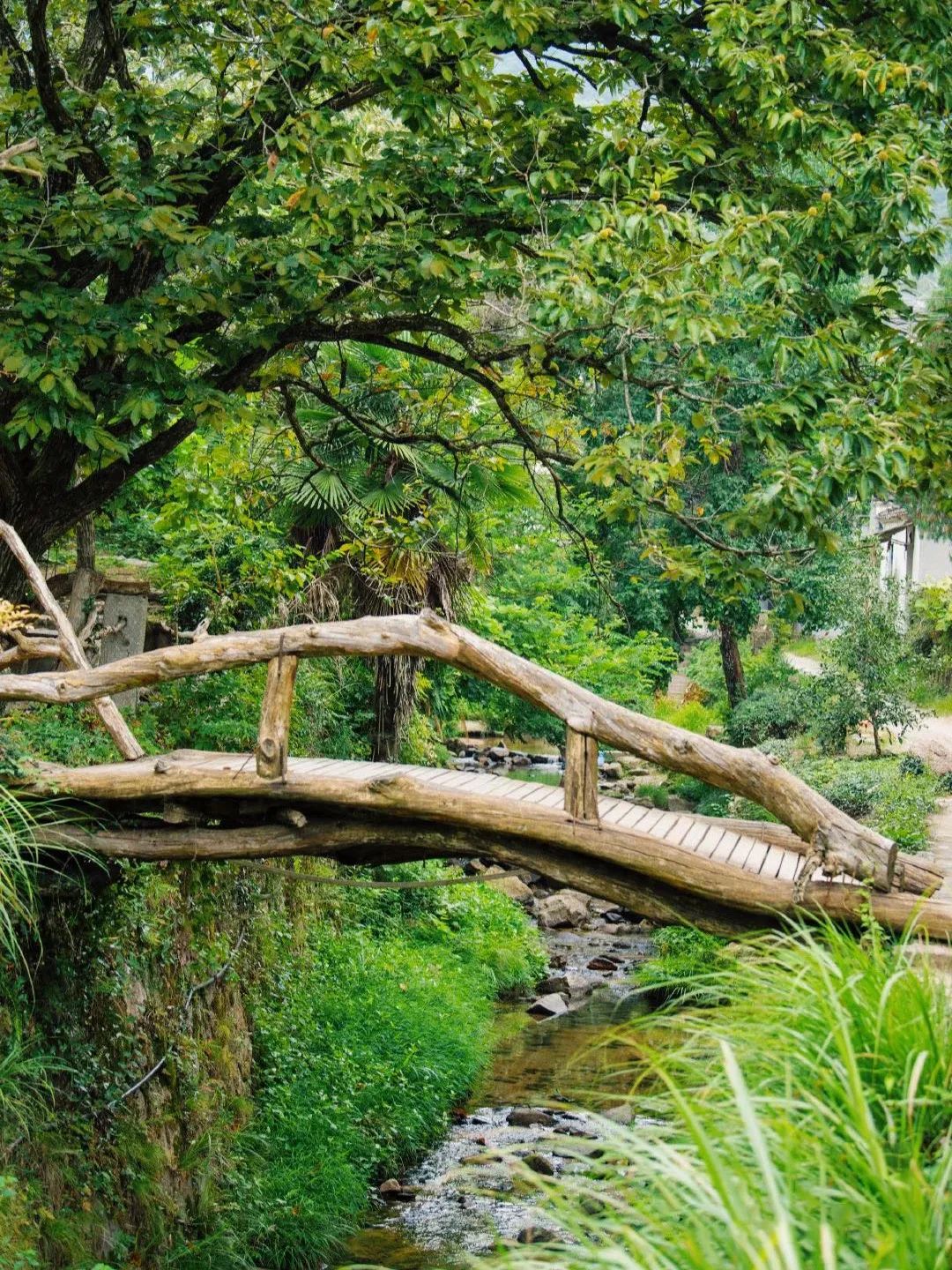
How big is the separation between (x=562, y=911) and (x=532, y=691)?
11482 mm

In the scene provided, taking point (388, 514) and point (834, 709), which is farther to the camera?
point (834, 709)

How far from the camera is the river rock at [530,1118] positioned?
9.97 m

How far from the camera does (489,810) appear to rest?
599cm

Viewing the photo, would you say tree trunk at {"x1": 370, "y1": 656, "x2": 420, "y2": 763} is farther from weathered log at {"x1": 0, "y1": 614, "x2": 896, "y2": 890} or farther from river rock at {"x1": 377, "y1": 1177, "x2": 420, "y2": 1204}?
weathered log at {"x1": 0, "y1": 614, "x2": 896, "y2": 890}

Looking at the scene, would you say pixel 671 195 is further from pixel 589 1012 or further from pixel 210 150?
pixel 589 1012

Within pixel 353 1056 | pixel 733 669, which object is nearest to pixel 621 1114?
pixel 353 1056

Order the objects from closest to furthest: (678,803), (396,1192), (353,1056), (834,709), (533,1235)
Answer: (533,1235) < (396,1192) < (353,1056) < (834,709) < (678,803)

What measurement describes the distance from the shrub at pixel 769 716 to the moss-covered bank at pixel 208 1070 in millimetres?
9846

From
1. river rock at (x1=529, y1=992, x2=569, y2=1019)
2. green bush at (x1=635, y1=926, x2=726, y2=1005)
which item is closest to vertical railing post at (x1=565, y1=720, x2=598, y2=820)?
green bush at (x1=635, y1=926, x2=726, y2=1005)

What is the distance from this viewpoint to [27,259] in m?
6.66

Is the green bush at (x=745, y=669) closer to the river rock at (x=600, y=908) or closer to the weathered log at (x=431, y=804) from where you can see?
the river rock at (x=600, y=908)

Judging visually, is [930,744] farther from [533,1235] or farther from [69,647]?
[69,647]

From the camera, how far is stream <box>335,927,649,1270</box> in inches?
314

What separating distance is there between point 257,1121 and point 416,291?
5.28 m
